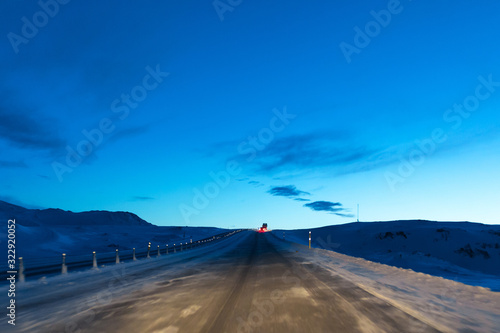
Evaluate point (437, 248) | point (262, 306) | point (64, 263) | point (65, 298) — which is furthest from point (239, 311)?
point (437, 248)

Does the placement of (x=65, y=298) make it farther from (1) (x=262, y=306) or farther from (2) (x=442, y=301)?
(2) (x=442, y=301)

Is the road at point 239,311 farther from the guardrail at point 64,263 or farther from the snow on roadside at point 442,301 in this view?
the guardrail at point 64,263

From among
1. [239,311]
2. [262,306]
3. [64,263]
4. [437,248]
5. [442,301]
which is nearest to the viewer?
[239,311]

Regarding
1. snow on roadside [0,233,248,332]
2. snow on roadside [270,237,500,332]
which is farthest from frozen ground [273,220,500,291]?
snow on roadside [0,233,248,332]

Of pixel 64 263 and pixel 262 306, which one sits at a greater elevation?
pixel 262 306

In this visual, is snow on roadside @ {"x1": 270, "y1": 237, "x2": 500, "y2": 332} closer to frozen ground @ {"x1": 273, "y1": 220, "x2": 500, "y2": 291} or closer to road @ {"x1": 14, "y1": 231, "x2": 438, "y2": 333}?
road @ {"x1": 14, "y1": 231, "x2": 438, "y2": 333}

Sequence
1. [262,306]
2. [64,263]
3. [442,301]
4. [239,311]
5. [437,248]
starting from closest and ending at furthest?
[239,311] < [262,306] < [442,301] < [64,263] < [437,248]

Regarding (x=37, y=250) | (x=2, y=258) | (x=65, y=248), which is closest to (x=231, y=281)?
(x=2, y=258)

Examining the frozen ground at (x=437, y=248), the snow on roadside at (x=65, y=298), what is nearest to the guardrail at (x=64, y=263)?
the snow on roadside at (x=65, y=298)

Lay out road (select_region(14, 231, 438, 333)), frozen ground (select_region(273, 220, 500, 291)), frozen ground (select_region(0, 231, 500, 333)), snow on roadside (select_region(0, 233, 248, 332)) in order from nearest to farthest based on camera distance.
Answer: road (select_region(14, 231, 438, 333))
frozen ground (select_region(0, 231, 500, 333))
snow on roadside (select_region(0, 233, 248, 332))
frozen ground (select_region(273, 220, 500, 291))

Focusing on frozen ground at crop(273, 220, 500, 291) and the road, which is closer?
the road

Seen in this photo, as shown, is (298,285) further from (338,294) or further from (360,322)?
(360,322)

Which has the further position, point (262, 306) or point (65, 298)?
point (65, 298)

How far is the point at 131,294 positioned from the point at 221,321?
16.1 ft
